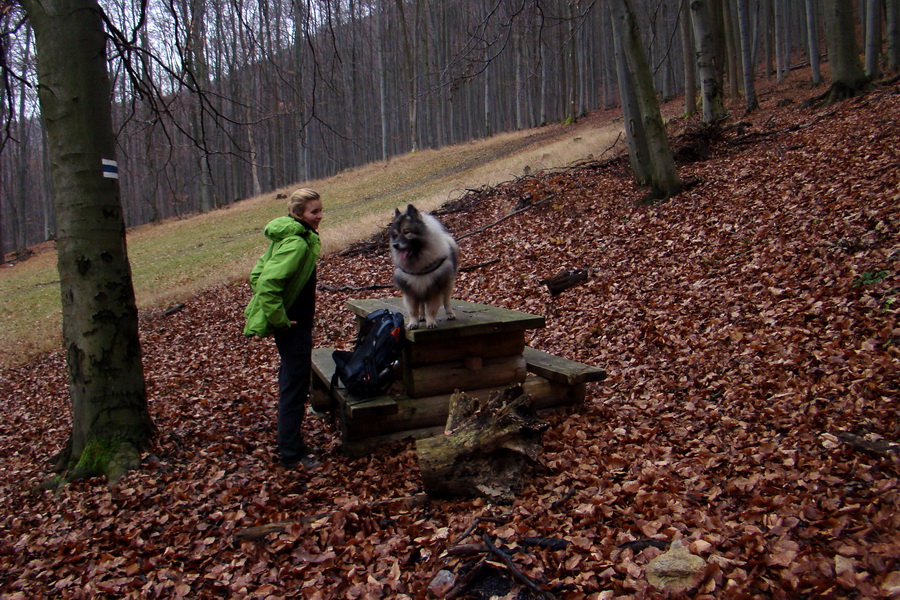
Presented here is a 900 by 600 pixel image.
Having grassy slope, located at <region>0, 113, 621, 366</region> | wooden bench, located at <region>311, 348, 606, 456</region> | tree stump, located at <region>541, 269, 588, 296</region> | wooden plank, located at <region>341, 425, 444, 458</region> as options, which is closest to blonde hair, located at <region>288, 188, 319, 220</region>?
wooden bench, located at <region>311, 348, 606, 456</region>

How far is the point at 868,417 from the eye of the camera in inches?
153

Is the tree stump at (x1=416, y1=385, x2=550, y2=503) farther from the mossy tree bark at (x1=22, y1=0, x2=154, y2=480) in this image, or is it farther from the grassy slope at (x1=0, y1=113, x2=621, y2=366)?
the grassy slope at (x1=0, y1=113, x2=621, y2=366)

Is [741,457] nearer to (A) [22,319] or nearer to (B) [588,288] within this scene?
(B) [588,288]

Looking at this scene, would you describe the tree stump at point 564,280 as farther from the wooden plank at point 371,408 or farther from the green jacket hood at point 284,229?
the green jacket hood at point 284,229

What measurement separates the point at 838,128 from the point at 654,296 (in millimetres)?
6243

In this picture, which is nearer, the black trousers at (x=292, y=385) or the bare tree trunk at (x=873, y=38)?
the black trousers at (x=292, y=385)

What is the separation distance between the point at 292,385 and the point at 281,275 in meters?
0.98

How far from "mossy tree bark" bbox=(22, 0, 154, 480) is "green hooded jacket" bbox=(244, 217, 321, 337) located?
1.27 metres

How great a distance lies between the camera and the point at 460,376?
5.14 m

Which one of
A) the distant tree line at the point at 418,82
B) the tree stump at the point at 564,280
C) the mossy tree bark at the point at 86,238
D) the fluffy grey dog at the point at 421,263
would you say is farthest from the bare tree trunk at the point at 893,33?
the mossy tree bark at the point at 86,238

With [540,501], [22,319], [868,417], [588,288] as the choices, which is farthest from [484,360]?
[22,319]

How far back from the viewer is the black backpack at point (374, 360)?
4.88 m

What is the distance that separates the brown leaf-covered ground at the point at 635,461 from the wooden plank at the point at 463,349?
0.78 meters

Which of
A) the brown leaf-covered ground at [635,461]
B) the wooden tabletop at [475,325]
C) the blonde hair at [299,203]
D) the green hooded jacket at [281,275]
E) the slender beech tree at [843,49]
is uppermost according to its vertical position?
the slender beech tree at [843,49]
